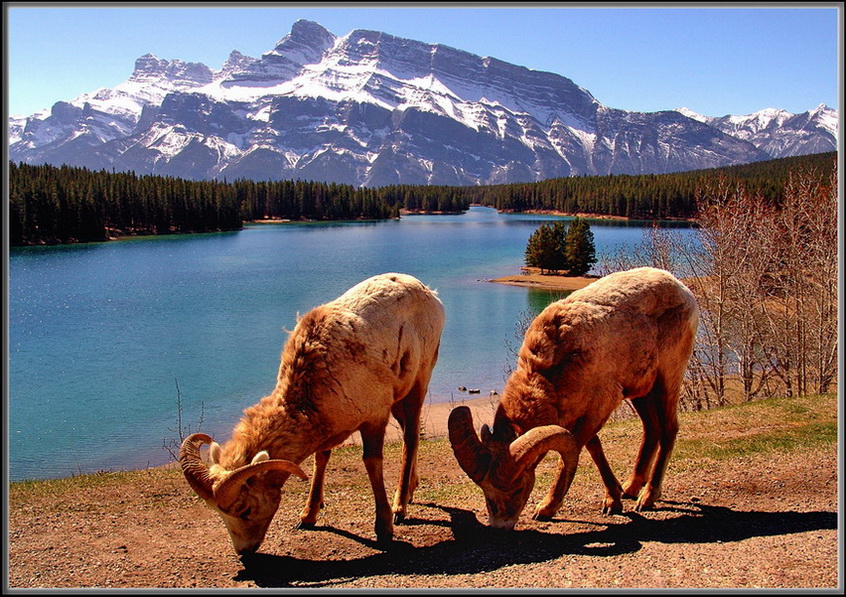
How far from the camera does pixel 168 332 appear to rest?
138 ft

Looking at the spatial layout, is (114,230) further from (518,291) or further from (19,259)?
(518,291)

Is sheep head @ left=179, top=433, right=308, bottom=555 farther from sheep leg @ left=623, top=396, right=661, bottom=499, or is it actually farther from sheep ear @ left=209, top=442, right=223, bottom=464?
sheep leg @ left=623, top=396, right=661, bottom=499

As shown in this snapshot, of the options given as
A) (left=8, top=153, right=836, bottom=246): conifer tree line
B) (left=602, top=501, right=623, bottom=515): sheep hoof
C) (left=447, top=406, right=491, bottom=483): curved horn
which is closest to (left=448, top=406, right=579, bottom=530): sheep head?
(left=447, top=406, right=491, bottom=483): curved horn

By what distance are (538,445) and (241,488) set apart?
3388 millimetres

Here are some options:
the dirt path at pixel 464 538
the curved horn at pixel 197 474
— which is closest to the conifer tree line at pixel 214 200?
the dirt path at pixel 464 538

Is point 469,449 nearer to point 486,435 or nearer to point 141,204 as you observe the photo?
point 486,435

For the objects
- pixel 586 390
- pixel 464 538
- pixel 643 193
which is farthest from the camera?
pixel 643 193

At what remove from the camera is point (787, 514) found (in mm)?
8414

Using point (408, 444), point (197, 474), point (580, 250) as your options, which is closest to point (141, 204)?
point (580, 250)

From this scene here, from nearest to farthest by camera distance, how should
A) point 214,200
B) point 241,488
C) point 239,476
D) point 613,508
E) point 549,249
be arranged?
point 239,476 < point 241,488 < point 613,508 < point 549,249 < point 214,200

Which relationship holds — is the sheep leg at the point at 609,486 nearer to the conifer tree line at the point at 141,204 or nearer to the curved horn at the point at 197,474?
the curved horn at the point at 197,474

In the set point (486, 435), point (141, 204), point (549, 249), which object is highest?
point (141, 204)

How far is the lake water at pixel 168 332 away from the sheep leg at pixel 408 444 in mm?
3582

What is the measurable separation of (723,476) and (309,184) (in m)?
169
